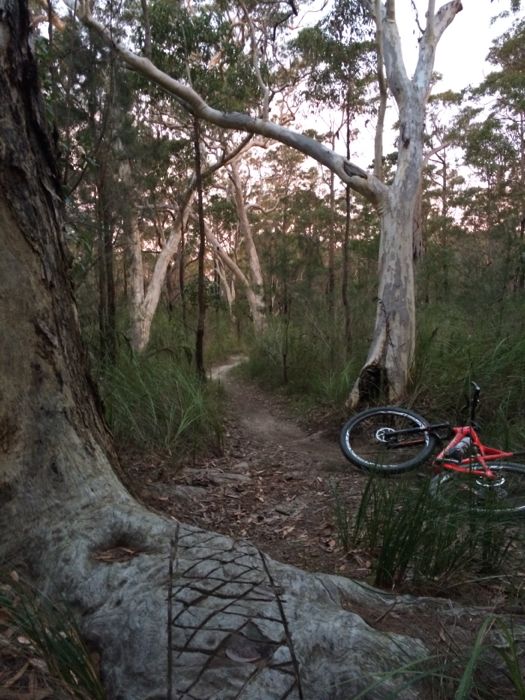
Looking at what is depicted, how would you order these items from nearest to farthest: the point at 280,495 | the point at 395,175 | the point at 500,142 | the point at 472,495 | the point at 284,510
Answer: the point at 472,495 < the point at 284,510 < the point at 280,495 < the point at 395,175 < the point at 500,142

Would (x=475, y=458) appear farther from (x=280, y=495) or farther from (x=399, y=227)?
(x=399, y=227)

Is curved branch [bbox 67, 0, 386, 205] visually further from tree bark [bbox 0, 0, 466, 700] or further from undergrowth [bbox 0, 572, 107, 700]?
undergrowth [bbox 0, 572, 107, 700]

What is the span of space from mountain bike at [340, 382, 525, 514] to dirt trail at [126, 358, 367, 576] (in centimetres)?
32

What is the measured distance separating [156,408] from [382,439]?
6.88 feet

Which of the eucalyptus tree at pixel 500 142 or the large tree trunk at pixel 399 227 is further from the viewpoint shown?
the eucalyptus tree at pixel 500 142

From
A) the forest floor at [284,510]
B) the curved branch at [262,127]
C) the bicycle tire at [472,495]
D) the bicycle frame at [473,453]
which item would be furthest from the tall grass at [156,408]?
the curved branch at [262,127]

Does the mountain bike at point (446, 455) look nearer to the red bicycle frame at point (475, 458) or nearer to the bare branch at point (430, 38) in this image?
the red bicycle frame at point (475, 458)

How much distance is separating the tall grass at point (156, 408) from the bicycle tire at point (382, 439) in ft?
4.37

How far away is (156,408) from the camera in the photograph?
16.9 ft

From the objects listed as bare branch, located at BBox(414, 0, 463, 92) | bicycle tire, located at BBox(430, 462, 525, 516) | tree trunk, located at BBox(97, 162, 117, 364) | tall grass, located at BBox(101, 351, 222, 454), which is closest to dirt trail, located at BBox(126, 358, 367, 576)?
tall grass, located at BBox(101, 351, 222, 454)

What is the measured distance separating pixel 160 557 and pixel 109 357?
13.9 feet

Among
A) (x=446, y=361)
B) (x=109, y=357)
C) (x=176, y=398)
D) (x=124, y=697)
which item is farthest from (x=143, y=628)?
(x=446, y=361)

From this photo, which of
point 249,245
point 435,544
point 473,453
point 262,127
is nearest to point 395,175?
point 262,127

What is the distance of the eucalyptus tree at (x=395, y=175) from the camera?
22.1ft
